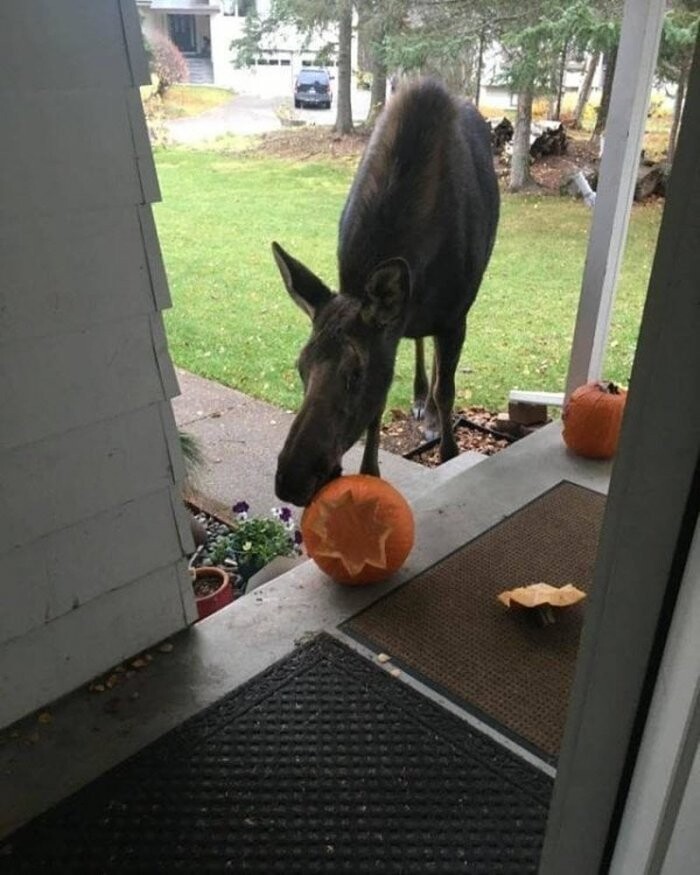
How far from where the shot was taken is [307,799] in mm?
1761

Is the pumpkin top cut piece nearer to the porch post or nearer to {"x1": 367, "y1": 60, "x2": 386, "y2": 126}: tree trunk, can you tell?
the porch post

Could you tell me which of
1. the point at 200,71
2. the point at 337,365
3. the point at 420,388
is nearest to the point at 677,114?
the point at 337,365

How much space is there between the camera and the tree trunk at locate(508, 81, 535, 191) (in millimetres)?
6516

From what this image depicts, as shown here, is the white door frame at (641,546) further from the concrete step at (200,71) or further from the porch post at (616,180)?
the concrete step at (200,71)

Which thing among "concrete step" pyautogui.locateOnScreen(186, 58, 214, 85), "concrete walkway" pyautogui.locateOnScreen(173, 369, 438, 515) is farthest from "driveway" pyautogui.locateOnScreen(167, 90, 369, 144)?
"concrete walkway" pyautogui.locateOnScreen(173, 369, 438, 515)

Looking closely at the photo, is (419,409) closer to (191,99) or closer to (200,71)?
(200,71)

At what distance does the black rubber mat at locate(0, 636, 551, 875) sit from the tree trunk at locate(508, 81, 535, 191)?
5733mm

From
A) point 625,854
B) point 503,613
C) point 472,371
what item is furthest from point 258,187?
point 625,854

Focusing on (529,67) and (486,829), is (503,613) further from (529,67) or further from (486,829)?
(529,67)

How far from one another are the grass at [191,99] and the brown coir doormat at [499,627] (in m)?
5.68

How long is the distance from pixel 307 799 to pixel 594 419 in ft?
6.56

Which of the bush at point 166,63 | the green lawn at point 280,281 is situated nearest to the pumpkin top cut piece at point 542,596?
the green lawn at point 280,281

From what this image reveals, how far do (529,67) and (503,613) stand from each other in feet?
15.9

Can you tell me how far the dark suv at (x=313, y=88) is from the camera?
7195 mm
